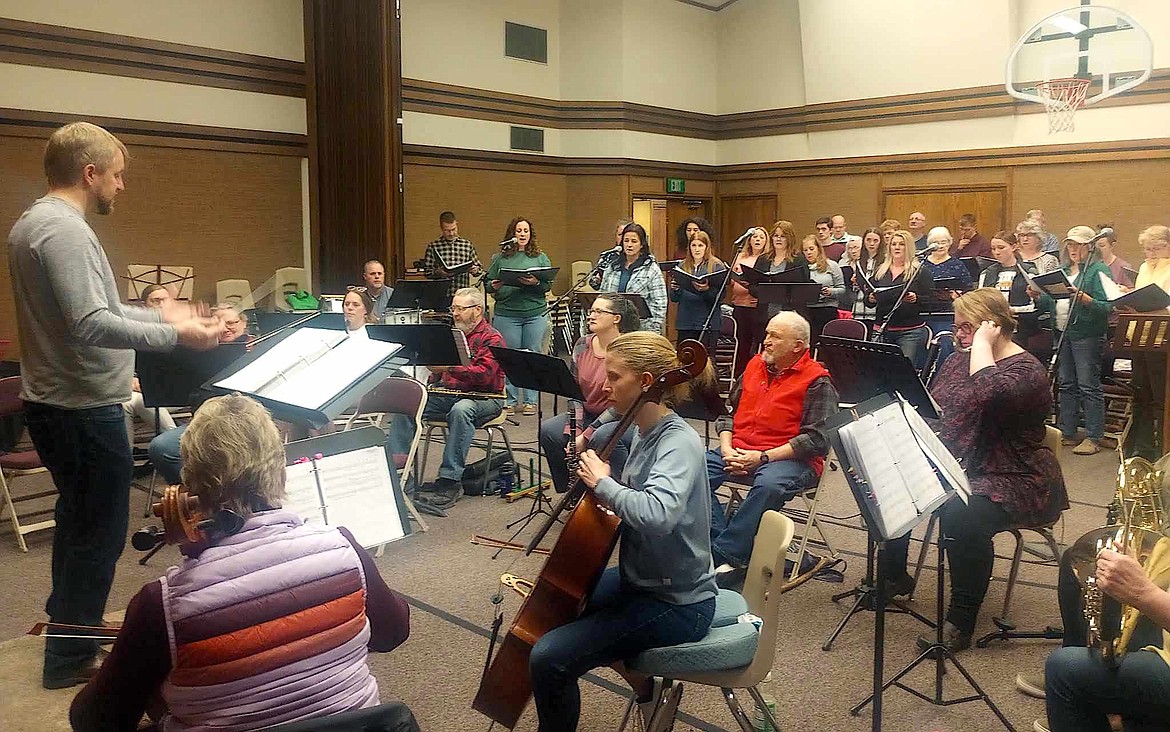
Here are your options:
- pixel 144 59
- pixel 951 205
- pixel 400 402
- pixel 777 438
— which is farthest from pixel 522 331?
pixel 951 205

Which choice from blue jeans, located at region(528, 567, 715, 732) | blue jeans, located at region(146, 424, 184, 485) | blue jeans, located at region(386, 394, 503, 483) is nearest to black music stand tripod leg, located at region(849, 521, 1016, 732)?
blue jeans, located at region(528, 567, 715, 732)

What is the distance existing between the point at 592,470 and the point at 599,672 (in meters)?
1.41

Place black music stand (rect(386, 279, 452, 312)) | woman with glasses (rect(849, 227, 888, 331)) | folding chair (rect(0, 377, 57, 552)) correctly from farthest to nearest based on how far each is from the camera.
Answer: woman with glasses (rect(849, 227, 888, 331))
black music stand (rect(386, 279, 452, 312))
folding chair (rect(0, 377, 57, 552))

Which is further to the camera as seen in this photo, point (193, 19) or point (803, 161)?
point (803, 161)

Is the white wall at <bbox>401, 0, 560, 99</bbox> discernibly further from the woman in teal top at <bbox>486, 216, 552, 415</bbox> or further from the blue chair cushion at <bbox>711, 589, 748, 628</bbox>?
the blue chair cushion at <bbox>711, 589, 748, 628</bbox>

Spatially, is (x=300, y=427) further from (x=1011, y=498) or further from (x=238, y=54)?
(x=238, y=54)

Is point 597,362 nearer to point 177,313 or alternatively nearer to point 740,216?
point 177,313

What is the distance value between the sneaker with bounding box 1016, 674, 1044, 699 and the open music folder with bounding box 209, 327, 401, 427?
275 centimetres

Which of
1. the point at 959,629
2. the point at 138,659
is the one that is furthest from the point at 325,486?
the point at 959,629

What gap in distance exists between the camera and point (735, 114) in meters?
13.9

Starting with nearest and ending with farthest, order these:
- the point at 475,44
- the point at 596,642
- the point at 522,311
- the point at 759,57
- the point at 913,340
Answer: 1. the point at 596,642
2. the point at 913,340
3. the point at 522,311
4. the point at 475,44
5. the point at 759,57

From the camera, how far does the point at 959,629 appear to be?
372cm

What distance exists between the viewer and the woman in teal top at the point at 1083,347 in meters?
7.04

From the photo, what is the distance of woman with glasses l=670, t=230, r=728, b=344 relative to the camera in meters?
7.55
